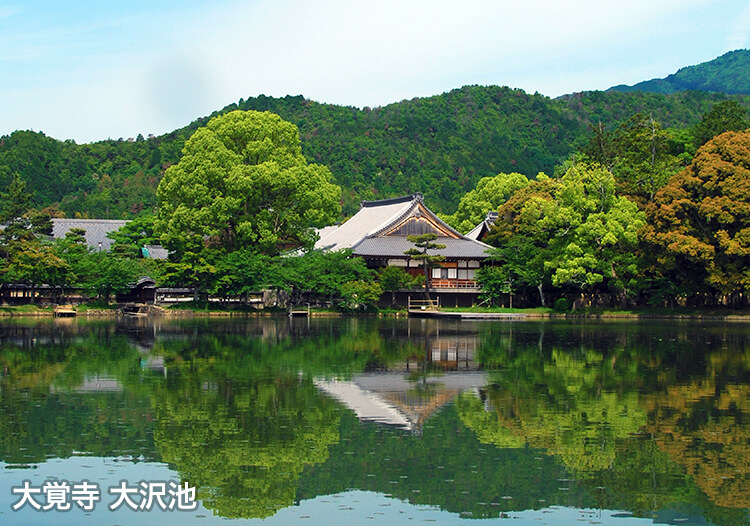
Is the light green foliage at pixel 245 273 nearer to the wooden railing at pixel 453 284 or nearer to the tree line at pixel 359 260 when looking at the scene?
the tree line at pixel 359 260

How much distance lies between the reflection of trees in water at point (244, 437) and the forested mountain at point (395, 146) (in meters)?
73.5

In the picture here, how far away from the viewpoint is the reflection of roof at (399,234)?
171 ft

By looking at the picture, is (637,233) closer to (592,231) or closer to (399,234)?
(592,231)

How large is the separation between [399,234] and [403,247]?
205 centimetres

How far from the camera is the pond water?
981 cm

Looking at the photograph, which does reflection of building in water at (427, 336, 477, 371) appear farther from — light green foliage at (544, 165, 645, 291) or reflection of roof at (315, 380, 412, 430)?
light green foliage at (544, 165, 645, 291)

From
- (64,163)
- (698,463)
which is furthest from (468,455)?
(64,163)

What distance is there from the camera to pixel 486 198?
7262 centimetres

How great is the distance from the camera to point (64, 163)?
105312 mm

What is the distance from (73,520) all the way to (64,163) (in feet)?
336

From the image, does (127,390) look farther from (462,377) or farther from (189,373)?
(462,377)


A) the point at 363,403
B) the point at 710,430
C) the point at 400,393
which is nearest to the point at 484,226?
the point at 400,393

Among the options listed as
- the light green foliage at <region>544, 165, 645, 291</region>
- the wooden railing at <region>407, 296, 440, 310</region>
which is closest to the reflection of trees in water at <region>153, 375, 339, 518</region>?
the light green foliage at <region>544, 165, 645, 291</region>

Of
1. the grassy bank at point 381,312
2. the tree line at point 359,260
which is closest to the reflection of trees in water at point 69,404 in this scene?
the grassy bank at point 381,312
